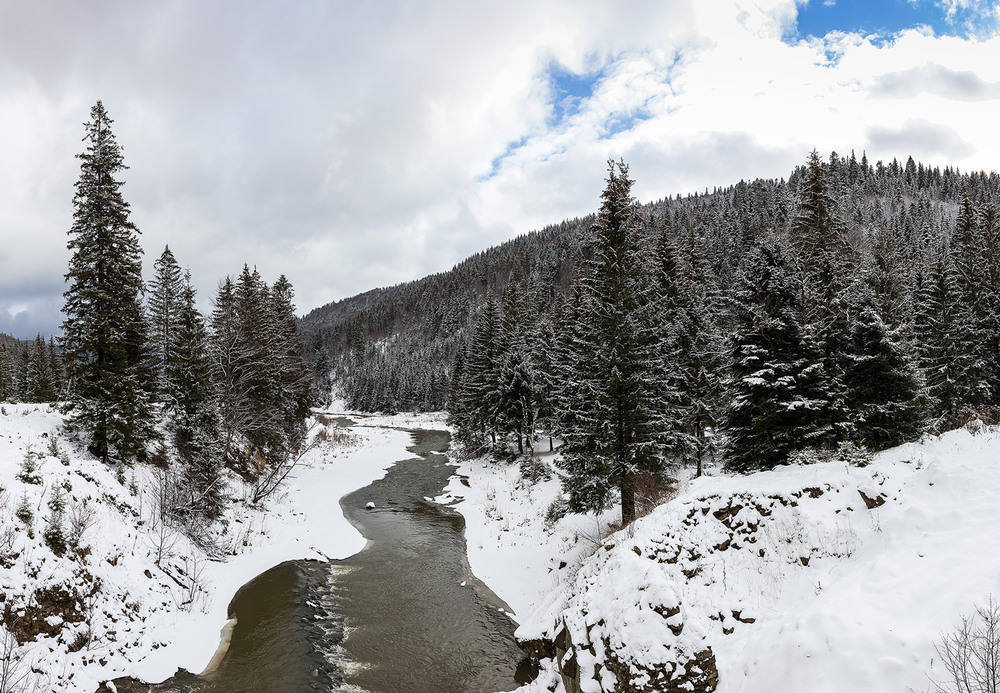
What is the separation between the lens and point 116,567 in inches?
476

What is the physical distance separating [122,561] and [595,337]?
51.7ft

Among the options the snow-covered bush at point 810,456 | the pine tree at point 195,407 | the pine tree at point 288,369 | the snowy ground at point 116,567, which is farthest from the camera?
the pine tree at point 288,369

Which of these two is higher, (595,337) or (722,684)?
(595,337)

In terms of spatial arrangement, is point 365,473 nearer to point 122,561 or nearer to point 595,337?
point 122,561

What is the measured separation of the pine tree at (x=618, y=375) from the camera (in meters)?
16.1

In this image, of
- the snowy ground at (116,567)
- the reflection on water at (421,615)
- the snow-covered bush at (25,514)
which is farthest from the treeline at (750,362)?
the snow-covered bush at (25,514)

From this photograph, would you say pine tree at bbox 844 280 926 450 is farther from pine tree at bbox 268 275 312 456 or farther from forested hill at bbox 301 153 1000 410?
forested hill at bbox 301 153 1000 410

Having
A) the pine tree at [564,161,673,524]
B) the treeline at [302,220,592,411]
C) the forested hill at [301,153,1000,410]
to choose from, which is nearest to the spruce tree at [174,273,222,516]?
the pine tree at [564,161,673,524]

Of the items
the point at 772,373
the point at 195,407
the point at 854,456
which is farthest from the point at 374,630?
the point at 195,407

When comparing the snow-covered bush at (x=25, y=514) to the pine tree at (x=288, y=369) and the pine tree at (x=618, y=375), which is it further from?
the pine tree at (x=288, y=369)

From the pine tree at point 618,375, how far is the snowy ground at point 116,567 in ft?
36.4

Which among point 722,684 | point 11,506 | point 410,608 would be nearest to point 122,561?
point 11,506

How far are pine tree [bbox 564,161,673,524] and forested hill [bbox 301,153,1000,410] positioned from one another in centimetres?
3577

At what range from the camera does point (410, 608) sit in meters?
14.3
